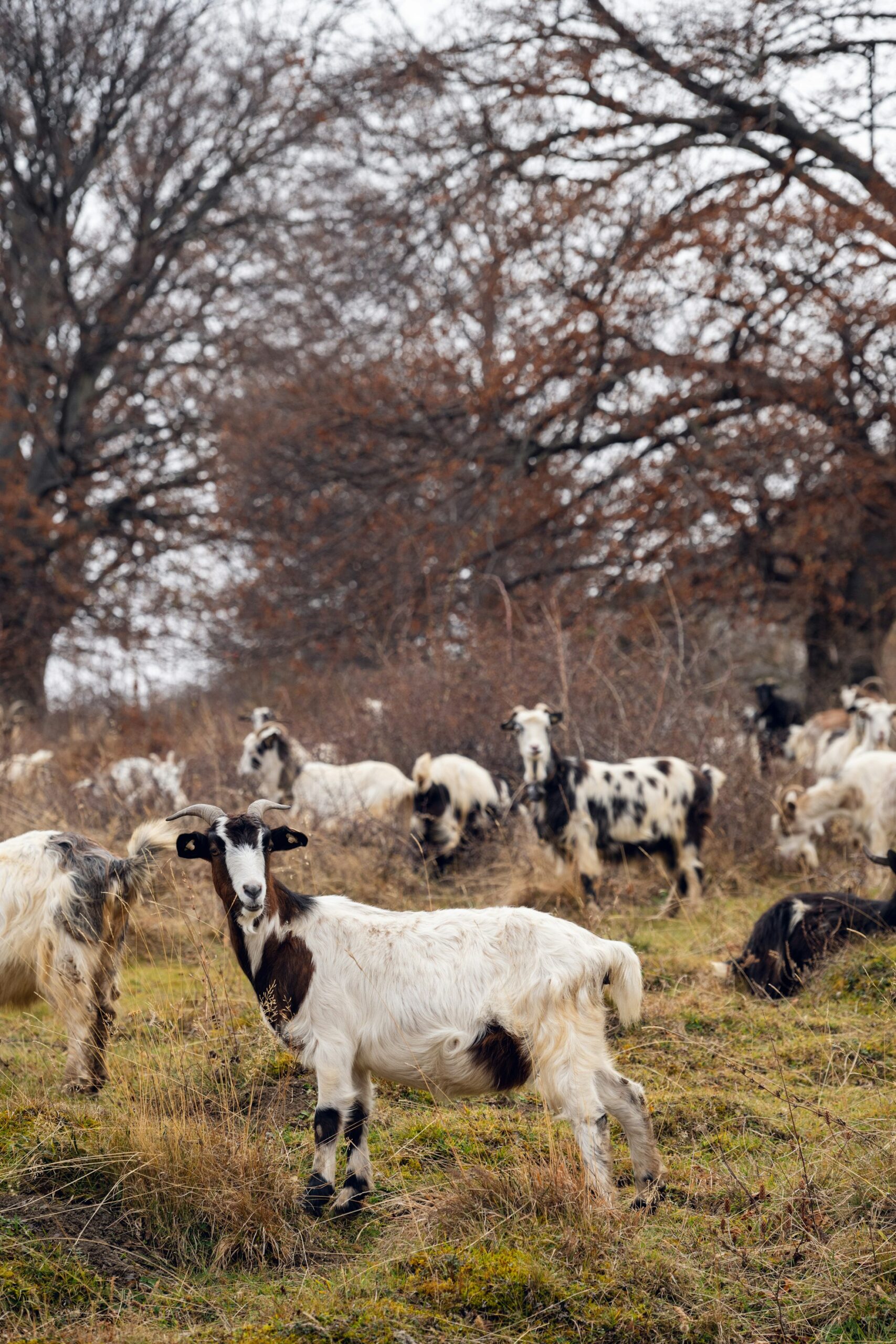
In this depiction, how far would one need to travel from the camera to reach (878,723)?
12.0 metres

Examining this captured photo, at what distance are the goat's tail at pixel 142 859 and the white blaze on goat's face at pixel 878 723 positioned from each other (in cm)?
790

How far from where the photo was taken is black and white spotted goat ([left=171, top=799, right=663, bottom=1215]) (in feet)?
14.9

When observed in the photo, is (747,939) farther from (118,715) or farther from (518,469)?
(118,715)

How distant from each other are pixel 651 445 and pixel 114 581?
1003cm

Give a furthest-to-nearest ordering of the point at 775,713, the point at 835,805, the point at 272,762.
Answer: the point at 775,713 < the point at 272,762 < the point at 835,805

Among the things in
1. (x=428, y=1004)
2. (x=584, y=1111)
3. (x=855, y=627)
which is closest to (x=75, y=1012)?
(x=428, y=1004)

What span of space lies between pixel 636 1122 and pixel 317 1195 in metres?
1.17

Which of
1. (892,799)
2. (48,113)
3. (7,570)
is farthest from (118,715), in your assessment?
(892,799)

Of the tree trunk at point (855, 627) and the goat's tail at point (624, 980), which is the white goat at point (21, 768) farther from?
the tree trunk at point (855, 627)

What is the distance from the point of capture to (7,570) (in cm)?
2078

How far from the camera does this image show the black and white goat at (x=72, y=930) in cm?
567

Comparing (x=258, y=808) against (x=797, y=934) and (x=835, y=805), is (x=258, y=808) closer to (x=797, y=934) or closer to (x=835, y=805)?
(x=797, y=934)

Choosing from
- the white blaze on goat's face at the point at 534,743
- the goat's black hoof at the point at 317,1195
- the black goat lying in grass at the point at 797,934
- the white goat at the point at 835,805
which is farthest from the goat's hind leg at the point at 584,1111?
the white goat at the point at 835,805

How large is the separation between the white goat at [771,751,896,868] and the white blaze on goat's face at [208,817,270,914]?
249 inches
